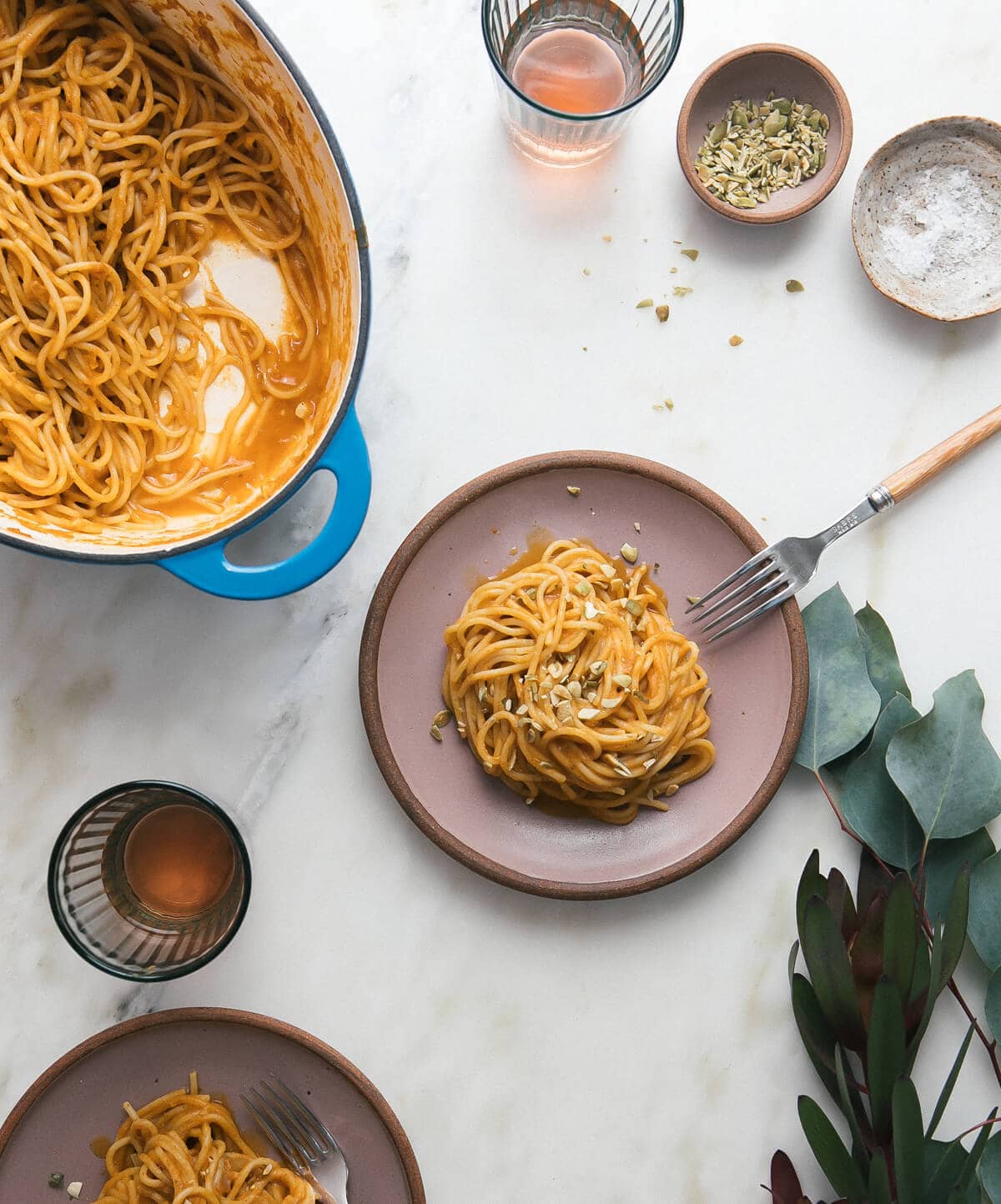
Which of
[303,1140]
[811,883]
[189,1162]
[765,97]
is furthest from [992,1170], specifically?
[765,97]

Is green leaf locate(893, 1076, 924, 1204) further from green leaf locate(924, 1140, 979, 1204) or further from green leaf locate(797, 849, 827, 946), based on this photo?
green leaf locate(797, 849, 827, 946)

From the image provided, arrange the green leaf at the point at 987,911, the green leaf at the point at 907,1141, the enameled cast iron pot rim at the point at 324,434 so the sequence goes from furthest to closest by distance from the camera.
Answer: the green leaf at the point at 987,911 → the green leaf at the point at 907,1141 → the enameled cast iron pot rim at the point at 324,434

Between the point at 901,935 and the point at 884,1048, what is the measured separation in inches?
7.7

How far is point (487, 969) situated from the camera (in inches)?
79.4

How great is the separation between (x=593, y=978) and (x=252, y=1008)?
0.66 metres

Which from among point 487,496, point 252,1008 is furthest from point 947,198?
point 252,1008

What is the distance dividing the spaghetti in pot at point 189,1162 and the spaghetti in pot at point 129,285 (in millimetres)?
1047

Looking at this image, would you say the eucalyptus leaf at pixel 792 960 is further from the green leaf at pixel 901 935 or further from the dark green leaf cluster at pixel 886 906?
the green leaf at pixel 901 935

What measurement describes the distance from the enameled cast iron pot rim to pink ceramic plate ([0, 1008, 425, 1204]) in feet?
2.78

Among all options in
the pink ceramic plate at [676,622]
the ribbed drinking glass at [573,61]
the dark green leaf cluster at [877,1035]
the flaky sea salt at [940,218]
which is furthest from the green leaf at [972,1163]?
the ribbed drinking glass at [573,61]

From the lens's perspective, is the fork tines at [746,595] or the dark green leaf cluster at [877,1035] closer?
the dark green leaf cluster at [877,1035]

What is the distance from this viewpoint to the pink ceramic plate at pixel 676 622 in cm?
192

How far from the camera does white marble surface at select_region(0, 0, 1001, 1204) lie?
2.01 m

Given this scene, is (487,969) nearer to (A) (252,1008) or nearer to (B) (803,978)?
(A) (252,1008)
